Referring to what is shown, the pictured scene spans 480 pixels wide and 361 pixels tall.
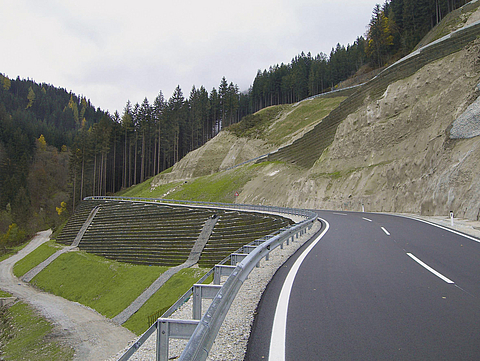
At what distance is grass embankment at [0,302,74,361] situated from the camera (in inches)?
667

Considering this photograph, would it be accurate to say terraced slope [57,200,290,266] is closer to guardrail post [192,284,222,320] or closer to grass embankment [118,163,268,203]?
grass embankment [118,163,268,203]

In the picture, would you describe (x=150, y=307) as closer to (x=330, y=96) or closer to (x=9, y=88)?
(x=330, y=96)

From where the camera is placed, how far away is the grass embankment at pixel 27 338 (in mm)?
16953

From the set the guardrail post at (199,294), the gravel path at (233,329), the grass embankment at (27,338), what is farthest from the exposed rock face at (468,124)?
the grass embankment at (27,338)

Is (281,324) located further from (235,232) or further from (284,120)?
(284,120)

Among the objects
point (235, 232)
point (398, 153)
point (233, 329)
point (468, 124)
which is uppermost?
point (468, 124)

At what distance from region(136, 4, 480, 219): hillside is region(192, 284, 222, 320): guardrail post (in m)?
18.3

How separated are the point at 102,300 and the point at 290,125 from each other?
4943 centimetres

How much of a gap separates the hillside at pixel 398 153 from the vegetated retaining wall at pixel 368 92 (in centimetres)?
14

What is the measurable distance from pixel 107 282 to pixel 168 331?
29.7 metres

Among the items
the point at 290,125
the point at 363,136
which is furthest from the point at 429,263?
the point at 290,125

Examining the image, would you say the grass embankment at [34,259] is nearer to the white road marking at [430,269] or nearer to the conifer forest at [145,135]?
the conifer forest at [145,135]

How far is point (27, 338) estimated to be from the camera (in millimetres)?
19797

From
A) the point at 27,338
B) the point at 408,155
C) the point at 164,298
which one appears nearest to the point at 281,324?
the point at 164,298
